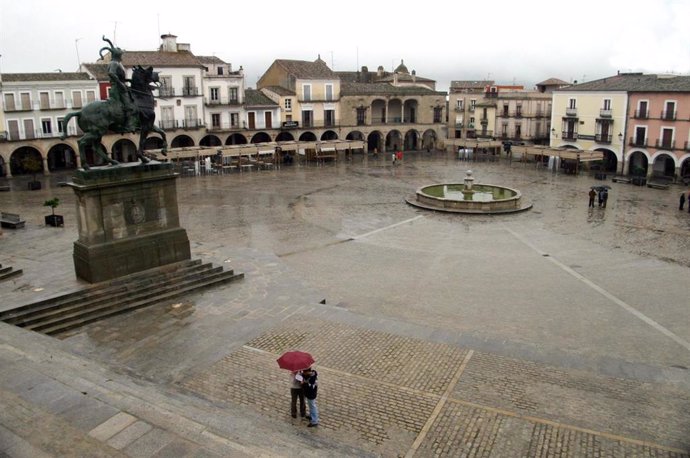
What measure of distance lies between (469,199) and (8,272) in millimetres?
24408

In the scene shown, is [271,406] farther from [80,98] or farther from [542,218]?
[80,98]

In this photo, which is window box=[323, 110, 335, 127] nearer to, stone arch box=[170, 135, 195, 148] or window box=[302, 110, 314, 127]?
window box=[302, 110, 314, 127]


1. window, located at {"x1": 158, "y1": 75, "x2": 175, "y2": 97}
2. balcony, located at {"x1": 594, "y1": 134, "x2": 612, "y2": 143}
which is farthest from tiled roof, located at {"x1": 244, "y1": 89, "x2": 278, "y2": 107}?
balcony, located at {"x1": 594, "y1": 134, "x2": 612, "y2": 143}

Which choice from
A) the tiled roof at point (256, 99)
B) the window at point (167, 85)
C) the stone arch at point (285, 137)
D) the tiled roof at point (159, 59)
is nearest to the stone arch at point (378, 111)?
the stone arch at point (285, 137)

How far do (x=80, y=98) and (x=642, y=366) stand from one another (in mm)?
46141

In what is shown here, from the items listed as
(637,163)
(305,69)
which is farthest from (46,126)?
(637,163)

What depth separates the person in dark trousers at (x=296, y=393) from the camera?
991 cm

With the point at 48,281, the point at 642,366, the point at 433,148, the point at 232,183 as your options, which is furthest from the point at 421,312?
the point at 433,148

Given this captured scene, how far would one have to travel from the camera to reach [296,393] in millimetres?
10109

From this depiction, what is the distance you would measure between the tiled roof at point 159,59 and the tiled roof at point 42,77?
12.2ft

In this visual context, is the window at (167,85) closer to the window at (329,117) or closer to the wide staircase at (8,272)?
the window at (329,117)

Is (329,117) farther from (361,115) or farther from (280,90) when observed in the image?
(280,90)

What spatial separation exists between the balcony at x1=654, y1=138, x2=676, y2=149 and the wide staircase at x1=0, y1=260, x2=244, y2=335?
38.7m

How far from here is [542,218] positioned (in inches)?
1188
